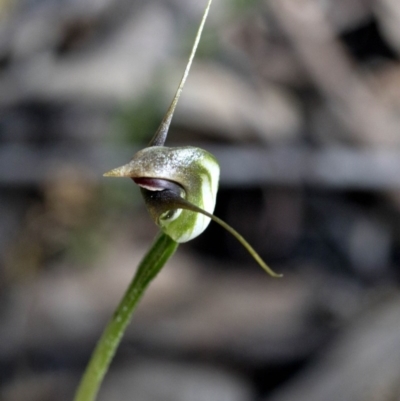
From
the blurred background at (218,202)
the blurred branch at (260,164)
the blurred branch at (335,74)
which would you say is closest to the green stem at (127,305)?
the blurred background at (218,202)

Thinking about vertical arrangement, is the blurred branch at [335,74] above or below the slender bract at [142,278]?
above

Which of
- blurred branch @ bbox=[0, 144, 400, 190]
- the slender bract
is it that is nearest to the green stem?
the slender bract

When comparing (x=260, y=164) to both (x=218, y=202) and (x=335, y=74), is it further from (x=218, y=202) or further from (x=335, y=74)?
(x=335, y=74)

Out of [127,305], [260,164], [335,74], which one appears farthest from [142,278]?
[335,74]

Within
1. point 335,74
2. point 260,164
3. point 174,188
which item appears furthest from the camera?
point 335,74

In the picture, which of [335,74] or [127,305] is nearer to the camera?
[127,305]

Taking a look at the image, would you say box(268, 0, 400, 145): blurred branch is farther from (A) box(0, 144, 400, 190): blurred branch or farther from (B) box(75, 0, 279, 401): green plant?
(B) box(75, 0, 279, 401): green plant

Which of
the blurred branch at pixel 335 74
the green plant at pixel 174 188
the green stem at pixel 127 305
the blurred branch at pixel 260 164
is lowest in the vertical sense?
the green stem at pixel 127 305

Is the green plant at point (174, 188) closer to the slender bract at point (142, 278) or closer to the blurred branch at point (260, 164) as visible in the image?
the slender bract at point (142, 278)
